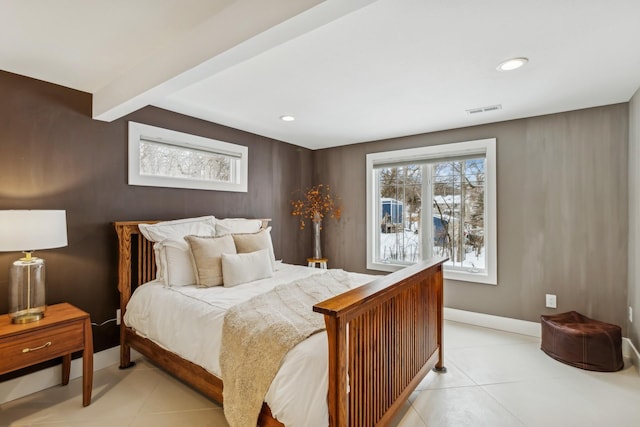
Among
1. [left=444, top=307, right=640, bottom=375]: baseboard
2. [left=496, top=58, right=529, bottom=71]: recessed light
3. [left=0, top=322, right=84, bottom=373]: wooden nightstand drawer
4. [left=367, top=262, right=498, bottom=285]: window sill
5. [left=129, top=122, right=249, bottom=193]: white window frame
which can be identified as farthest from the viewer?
[left=367, top=262, right=498, bottom=285]: window sill

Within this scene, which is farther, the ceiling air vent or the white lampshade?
the ceiling air vent

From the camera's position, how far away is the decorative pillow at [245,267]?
2.51 meters

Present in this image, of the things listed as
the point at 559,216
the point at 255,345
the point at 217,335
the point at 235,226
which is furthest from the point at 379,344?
the point at 559,216

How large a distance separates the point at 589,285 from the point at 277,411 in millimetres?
3224

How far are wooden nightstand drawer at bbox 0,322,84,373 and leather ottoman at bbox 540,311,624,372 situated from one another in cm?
377

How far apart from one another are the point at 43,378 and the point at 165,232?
1.36m

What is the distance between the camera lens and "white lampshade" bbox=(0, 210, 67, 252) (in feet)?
6.17

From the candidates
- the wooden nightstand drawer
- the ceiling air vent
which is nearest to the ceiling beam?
the wooden nightstand drawer

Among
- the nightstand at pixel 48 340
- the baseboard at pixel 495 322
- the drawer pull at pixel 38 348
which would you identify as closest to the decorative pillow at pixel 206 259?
the nightstand at pixel 48 340

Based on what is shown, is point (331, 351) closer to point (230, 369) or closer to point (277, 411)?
point (277, 411)

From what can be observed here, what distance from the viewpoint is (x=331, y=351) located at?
Answer: 4.35 ft

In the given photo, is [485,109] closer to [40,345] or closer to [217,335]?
[217,335]

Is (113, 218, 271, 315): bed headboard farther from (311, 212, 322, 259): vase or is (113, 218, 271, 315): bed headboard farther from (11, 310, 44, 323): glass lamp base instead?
(311, 212, 322, 259): vase

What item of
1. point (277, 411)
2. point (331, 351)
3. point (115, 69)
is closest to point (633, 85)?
point (331, 351)
